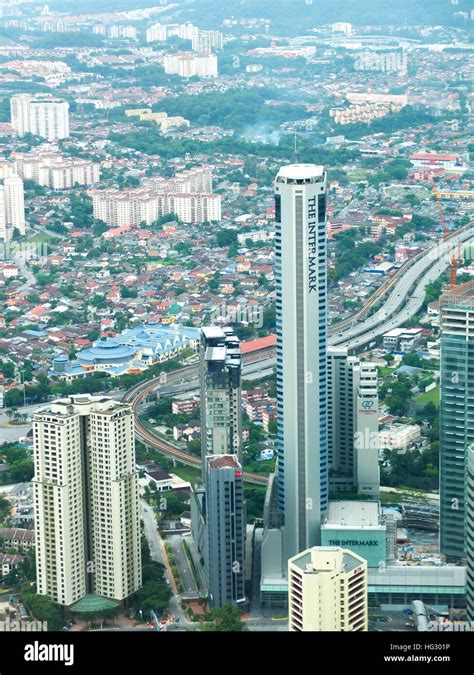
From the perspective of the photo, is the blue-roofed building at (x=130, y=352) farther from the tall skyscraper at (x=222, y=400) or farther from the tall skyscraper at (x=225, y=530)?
the tall skyscraper at (x=225, y=530)

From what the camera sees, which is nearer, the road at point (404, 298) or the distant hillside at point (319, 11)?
the road at point (404, 298)

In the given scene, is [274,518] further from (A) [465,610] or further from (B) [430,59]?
(B) [430,59]

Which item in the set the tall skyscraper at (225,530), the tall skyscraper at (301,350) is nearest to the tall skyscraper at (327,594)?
the tall skyscraper at (225,530)

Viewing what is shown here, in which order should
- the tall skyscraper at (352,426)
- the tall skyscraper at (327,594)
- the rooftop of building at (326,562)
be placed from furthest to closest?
the tall skyscraper at (352,426) < the rooftop of building at (326,562) < the tall skyscraper at (327,594)

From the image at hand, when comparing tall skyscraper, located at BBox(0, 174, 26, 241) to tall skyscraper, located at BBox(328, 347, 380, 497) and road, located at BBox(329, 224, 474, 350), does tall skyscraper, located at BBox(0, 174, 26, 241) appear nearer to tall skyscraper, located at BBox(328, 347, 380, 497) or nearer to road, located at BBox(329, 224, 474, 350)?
road, located at BBox(329, 224, 474, 350)

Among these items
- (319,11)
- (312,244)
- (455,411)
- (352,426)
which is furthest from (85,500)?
(319,11)

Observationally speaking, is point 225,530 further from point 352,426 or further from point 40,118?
point 40,118

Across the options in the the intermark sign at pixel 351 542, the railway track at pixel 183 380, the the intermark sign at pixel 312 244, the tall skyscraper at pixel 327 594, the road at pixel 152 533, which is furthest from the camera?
the railway track at pixel 183 380
